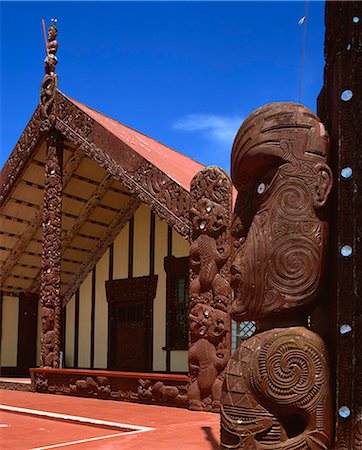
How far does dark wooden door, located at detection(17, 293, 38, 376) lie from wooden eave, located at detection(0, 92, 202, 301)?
0.99 ft

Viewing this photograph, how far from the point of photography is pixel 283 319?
3.60 m

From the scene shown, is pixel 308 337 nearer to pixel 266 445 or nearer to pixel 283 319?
pixel 283 319

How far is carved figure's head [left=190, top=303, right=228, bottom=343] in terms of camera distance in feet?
26.6

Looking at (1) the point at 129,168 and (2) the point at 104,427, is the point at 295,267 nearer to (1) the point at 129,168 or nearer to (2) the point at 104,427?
(2) the point at 104,427

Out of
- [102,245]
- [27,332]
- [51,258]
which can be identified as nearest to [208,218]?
[51,258]

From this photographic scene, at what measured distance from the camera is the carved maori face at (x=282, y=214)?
3545 millimetres

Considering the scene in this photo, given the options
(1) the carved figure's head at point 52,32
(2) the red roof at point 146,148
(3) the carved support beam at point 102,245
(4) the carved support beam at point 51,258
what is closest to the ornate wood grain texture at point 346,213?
(2) the red roof at point 146,148

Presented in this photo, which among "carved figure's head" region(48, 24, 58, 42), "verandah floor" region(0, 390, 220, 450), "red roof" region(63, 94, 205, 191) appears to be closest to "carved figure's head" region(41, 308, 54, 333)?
"verandah floor" region(0, 390, 220, 450)

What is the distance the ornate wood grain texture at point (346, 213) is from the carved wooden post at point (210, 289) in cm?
454

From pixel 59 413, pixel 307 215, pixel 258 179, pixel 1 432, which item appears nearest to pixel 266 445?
pixel 307 215

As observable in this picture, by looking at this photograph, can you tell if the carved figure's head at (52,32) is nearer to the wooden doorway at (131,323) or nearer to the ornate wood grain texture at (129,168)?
the ornate wood grain texture at (129,168)

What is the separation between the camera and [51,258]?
1092cm

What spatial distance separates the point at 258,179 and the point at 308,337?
959mm

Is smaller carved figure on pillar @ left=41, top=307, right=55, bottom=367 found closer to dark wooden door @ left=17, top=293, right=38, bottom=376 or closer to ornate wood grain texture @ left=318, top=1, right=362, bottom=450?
dark wooden door @ left=17, top=293, right=38, bottom=376
